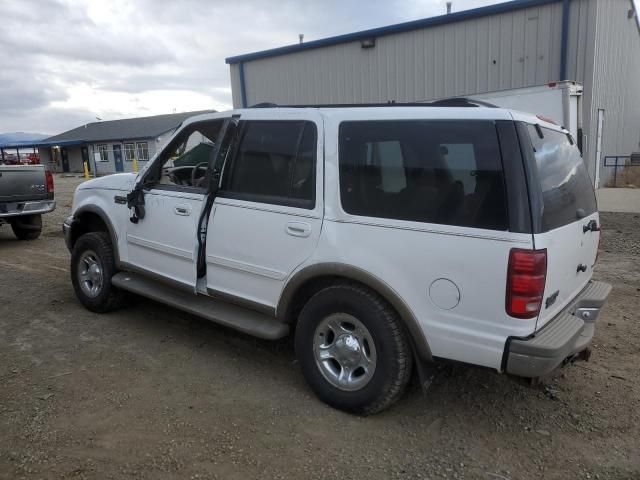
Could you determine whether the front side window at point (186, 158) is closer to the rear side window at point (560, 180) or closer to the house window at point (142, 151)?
the rear side window at point (560, 180)

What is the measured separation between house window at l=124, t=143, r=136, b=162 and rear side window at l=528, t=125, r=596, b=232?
1641 inches

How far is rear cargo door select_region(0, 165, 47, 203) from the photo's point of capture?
27.1 ft

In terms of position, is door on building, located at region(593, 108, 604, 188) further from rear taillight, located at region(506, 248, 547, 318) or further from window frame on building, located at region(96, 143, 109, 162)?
window frame on building, located at region(96, 143, 109, 162)

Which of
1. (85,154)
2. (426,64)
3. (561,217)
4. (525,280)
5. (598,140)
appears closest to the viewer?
(525,280)

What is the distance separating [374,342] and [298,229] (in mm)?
865

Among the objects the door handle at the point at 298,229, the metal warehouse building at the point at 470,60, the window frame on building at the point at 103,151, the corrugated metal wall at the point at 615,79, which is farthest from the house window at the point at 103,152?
the door handle at the point at 298,229

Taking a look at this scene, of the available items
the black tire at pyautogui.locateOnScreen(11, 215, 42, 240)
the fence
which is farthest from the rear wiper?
the fence

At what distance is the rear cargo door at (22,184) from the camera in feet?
27.1

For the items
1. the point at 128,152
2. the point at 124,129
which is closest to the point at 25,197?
the point at 128,152

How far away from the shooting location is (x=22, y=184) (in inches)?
334

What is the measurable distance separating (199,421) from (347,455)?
97 cm

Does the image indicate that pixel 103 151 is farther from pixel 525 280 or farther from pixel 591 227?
pixel 525 280

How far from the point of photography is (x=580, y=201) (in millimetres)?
3156

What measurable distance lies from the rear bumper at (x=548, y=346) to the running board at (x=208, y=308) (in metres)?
1.53
